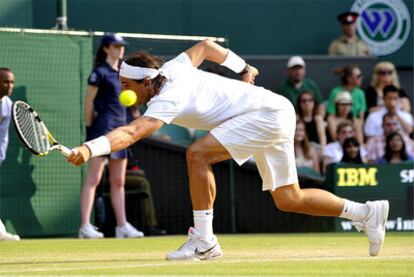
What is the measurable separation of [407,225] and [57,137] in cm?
452

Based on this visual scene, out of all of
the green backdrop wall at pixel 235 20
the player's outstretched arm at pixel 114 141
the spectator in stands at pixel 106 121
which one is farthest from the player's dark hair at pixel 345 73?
the player's outstretched arm at pixel 114 141

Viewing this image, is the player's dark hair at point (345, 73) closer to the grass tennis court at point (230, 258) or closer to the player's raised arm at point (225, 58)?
the grass tennis court at point (230, 258)

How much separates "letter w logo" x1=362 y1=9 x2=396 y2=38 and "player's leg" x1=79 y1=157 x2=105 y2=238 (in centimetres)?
743

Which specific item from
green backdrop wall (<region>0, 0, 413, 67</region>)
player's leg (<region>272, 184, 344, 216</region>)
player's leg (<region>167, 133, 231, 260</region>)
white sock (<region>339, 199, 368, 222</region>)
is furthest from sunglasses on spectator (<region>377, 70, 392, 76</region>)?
player's leg (<region>167, 133, 231, 260</region>)

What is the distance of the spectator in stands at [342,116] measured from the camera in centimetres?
1609

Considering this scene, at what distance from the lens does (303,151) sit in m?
15.6

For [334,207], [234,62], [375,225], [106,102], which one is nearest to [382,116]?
[106,102]

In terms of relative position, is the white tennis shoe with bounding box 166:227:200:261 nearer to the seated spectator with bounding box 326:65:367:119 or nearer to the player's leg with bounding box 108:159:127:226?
the player's leg with bounding box 108:159:127:226

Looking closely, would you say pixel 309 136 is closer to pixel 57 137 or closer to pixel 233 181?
pixel 233 181

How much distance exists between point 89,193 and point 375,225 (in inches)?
187

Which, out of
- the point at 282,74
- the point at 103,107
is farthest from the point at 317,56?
the point at 103,107

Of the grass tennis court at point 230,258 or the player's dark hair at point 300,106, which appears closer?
the grass tennis court at point 230,258

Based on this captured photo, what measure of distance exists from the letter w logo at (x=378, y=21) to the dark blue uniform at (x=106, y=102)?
7.02 metres

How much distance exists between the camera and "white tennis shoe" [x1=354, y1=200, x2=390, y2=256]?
9359 millimetres
